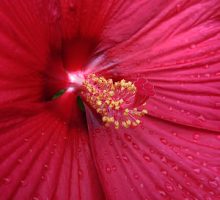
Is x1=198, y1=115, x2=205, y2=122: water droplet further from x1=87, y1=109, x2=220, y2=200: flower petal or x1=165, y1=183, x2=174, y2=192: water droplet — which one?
x1=165, y1=183, x2=174, y2=192: water droplet

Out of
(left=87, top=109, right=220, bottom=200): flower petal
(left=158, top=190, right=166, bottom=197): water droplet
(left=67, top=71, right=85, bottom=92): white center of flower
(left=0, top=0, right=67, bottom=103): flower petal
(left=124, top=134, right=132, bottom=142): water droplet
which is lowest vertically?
(left=158, top=190, right=166, bottom=197): water droplet

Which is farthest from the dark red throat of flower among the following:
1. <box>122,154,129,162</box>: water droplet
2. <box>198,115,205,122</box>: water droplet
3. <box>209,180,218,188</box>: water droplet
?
<box>209,180,218,188</box>: water droplet

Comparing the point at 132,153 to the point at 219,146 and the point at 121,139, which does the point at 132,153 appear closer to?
the point at 121,139

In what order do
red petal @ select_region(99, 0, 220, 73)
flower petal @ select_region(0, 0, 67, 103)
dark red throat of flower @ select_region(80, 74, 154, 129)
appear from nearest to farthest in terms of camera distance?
1. flower petal @ select_region(0, 0, 67, 103)
2. dark red throat of flower @ select_region(80, 74, 154, 129)
3. red petal @ select_region(99, 0, 220, 73)

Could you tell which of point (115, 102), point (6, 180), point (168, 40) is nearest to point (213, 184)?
point (115, 102)

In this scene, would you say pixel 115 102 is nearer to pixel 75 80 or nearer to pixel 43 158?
pixel 75 80

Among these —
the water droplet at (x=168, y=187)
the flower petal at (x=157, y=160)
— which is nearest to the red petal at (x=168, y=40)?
the flower petal at (x=157, y=160)
